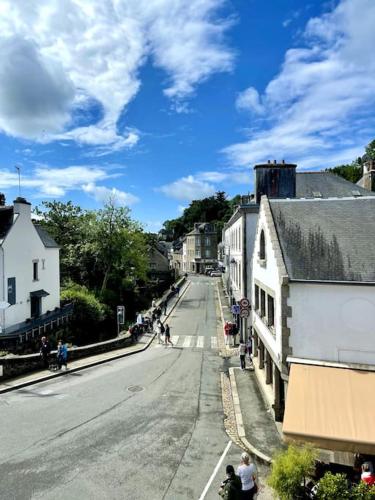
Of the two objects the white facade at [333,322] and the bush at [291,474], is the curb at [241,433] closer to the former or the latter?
the bush at [291,474]

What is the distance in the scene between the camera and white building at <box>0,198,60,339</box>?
2439 cm

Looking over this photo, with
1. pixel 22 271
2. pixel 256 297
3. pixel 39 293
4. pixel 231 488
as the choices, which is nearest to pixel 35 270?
pixel 39 293

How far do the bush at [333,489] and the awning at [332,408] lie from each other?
44.6 inches

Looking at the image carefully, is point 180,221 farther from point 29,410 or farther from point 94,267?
point 29,410

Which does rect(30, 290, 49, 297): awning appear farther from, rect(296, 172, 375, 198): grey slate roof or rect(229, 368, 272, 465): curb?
rect(296, 172, 375, 198): grey slate roof

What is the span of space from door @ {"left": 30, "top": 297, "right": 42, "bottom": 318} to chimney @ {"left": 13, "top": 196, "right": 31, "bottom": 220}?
6076 mm

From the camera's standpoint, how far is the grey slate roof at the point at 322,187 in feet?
93.0

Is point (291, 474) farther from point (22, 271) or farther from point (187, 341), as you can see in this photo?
point (22, 271)

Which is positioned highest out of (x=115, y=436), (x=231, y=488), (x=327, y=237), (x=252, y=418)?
(x=327, y=237)

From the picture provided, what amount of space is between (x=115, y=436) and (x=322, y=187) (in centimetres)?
2376

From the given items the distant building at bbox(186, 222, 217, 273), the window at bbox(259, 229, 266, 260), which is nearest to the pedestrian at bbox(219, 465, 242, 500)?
the window at bbox(259, 229, 266, 260)

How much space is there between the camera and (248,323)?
2531cm

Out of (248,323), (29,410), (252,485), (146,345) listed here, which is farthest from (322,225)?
(146,345)

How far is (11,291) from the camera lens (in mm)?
25047
